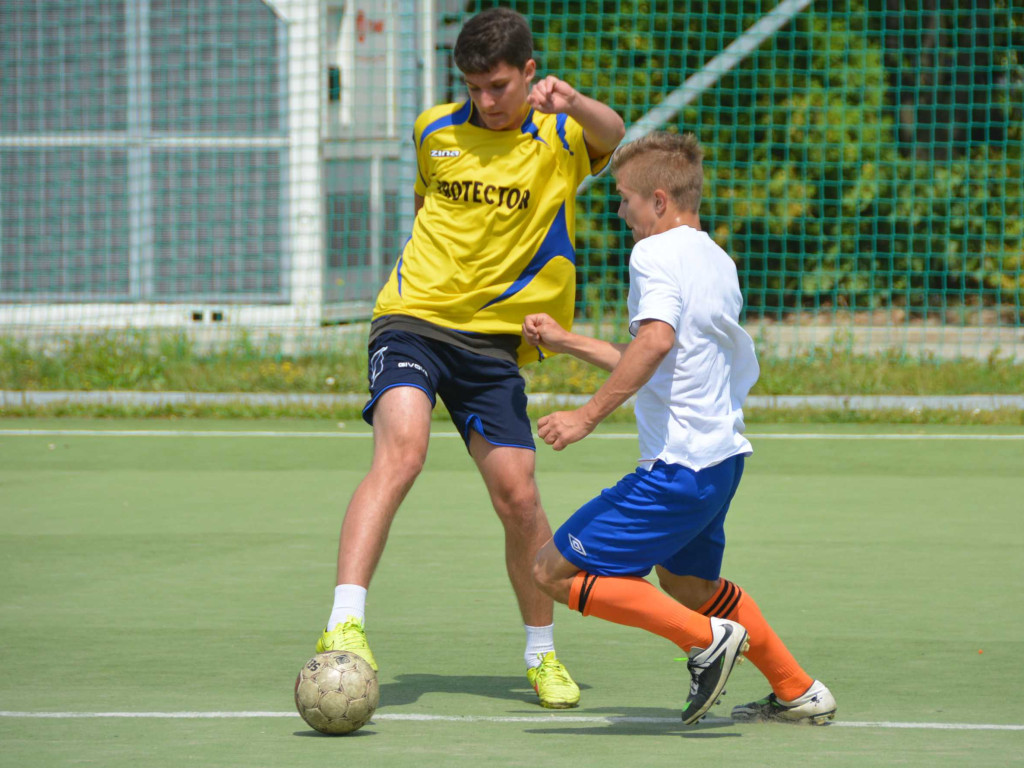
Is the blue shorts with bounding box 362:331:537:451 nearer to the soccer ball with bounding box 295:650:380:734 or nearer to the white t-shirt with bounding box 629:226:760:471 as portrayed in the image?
the white t-shirt with bounding box 629:226:760:471

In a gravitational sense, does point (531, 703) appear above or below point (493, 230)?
below

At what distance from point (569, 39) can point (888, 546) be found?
9227 mm

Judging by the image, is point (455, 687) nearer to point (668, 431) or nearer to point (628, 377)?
point (668, 431)

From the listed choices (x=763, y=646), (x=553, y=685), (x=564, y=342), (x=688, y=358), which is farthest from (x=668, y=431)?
(x=553, y=685)

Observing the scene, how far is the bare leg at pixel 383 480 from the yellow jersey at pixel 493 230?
0.32 metres

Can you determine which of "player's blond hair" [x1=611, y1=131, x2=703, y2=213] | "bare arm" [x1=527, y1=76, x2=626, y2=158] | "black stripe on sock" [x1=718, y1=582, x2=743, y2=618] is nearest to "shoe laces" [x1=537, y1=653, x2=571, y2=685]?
"black stripe on sock" [x1=718, y1=582, x2=743, y2=618]

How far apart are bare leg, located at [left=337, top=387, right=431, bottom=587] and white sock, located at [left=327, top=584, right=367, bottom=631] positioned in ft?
0.08

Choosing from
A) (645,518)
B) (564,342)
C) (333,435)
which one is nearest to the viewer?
(645,518)

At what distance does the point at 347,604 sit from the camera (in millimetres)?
4227

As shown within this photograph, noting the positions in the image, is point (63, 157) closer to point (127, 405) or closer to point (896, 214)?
point (127, 405)

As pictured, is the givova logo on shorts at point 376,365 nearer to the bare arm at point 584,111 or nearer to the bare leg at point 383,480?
the bare leg at point 383,480

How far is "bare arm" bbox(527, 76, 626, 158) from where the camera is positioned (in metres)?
4.43

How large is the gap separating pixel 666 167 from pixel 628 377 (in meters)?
0.65

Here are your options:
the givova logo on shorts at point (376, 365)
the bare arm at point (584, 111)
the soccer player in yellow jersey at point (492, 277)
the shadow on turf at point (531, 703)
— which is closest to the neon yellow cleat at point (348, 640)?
the shadow on turf at point (531, 703)
